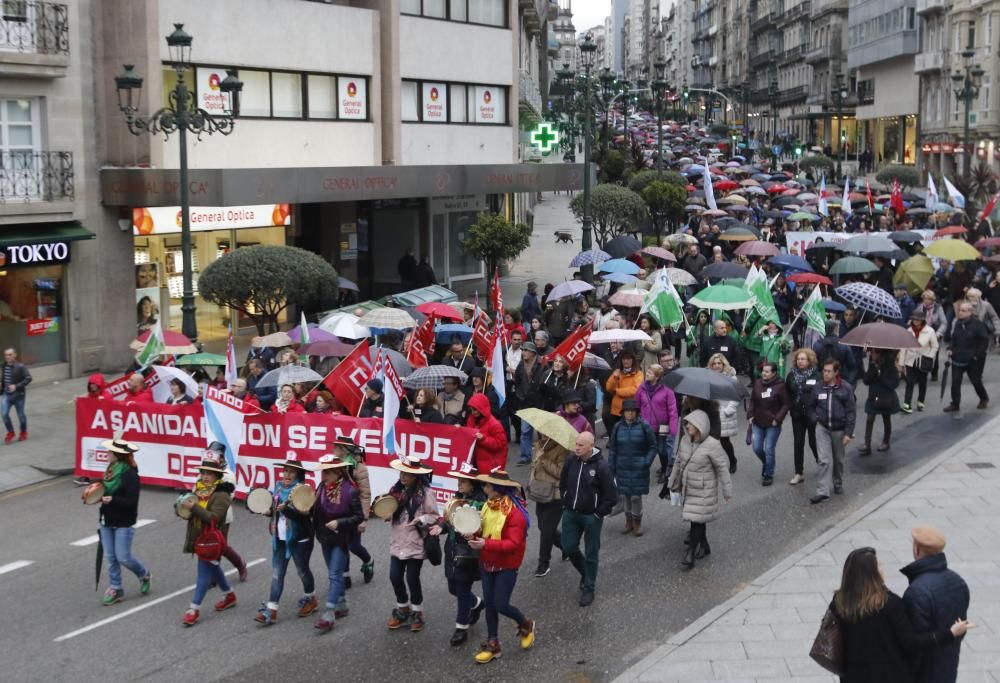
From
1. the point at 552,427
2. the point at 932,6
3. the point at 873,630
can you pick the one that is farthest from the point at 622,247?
the point at 932,6

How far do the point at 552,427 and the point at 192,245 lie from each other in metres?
17.6

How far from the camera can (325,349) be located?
17.8m

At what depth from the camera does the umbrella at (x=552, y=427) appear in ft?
37.4

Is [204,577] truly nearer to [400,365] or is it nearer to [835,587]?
[835,587]

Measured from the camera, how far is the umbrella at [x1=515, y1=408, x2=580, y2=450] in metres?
11.4

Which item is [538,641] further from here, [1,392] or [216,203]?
[216,203]

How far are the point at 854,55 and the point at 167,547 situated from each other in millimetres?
88262

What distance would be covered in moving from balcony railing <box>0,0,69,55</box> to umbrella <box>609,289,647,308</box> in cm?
1114

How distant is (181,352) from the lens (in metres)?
18.1

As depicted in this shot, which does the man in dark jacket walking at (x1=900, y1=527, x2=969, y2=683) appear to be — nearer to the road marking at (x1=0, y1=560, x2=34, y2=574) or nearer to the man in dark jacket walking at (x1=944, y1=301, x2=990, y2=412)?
the road marking at (x1=0, y1=560, x2=34, y2=574)

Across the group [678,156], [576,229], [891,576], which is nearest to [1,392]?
[891,576]

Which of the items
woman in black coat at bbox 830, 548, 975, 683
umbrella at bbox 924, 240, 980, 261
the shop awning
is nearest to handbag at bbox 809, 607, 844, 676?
woman in black coat at bbox 830, 548, 975, 683

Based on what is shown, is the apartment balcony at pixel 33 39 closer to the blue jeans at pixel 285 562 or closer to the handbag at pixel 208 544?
the handbag at pixel 208 544

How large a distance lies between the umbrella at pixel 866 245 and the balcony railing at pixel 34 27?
1533 centimetres
